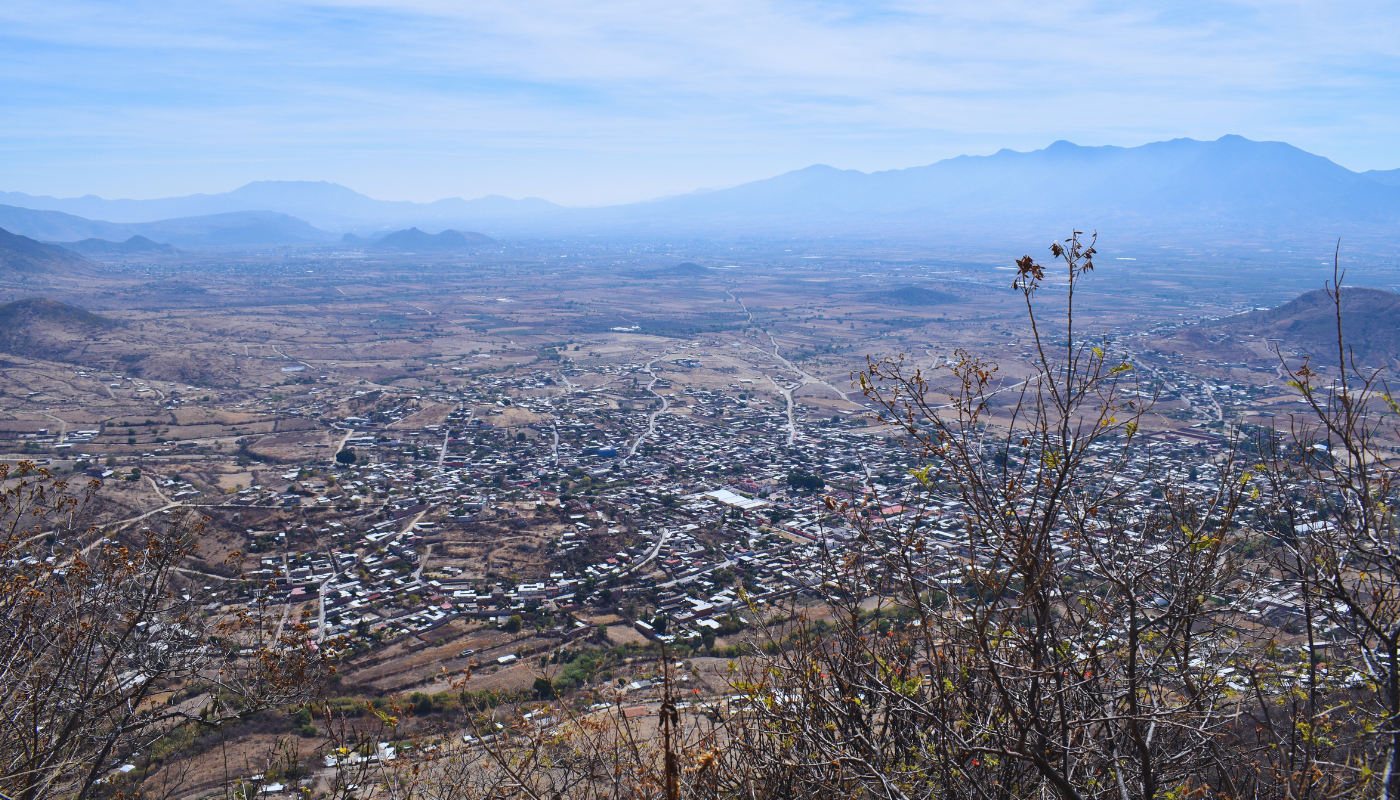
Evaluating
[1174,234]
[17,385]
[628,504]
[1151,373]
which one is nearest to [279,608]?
[628,504]

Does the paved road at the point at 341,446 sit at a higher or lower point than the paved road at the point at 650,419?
higher

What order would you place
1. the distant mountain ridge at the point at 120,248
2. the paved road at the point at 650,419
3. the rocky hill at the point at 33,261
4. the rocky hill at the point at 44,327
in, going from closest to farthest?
the paved road at the point at 650,419 → the rocky hill at the point at 44,327 → the rocky hill at the point at 33,261 → the distant mountain ridge at the point at 120,248

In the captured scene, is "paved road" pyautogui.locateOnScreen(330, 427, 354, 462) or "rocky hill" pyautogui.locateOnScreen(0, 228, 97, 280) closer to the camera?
"paved road" pyautogui.locateOnScreen(330, 427, 354, 462)

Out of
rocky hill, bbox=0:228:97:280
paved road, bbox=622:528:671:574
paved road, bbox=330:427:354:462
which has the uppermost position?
rocky hill, bbox=0:228:97:280

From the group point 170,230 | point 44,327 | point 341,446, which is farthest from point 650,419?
point 170,230

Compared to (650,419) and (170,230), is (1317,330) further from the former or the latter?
(170,230)

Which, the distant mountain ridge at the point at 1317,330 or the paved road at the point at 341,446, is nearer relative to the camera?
the paved road at the point at 341,446

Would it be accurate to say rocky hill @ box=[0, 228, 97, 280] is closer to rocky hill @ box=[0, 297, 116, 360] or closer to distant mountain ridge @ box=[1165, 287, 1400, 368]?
rocky hill @ box=[0, 297, 116, 360]

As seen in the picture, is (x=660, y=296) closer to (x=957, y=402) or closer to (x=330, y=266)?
(x=330, y=266)

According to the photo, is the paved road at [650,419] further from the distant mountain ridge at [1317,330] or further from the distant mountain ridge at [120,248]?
the distant mountain ridge at [120,248]

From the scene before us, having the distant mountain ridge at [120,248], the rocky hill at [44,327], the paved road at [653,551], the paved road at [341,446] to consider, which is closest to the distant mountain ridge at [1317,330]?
the paved road at [653,551]

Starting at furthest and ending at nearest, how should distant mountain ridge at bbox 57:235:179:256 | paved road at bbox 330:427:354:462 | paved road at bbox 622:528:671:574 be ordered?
distant mountain ridge at bbox 57:235:179:256 < paved road at bbox 330:427:354:462 < paved road at bbox 622:528:671:574


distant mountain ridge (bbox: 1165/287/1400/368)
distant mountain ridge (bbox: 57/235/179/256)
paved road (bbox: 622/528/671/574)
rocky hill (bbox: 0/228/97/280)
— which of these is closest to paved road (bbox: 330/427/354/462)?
paved road (bbox: 622/528/671/574)
